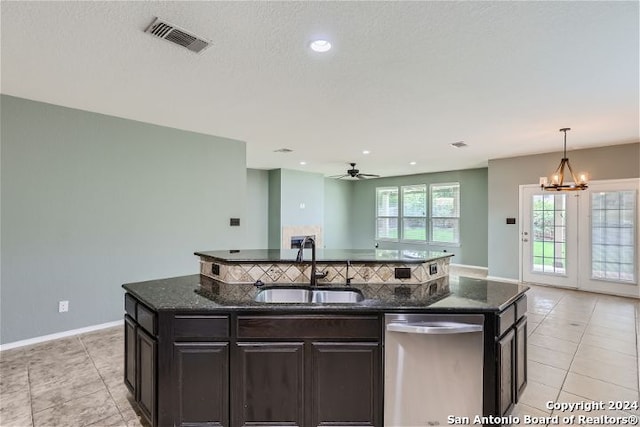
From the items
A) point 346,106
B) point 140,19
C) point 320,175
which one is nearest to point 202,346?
point 140,19

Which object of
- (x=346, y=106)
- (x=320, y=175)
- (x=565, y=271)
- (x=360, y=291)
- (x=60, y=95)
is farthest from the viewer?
(x=320, y=175)

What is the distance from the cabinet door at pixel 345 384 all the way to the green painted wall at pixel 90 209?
3348 millimetres

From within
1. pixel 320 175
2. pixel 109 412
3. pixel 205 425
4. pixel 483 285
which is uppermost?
pixel 320 175

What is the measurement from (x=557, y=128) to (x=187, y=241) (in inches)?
212

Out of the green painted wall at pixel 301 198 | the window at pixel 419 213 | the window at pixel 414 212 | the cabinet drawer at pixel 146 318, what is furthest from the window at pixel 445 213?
the cabinet drawer at pixel 146 318

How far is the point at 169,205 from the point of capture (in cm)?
467

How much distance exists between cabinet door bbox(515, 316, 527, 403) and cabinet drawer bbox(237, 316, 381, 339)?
118 cm

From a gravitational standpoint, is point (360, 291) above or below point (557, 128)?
below

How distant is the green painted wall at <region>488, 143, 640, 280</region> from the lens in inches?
229

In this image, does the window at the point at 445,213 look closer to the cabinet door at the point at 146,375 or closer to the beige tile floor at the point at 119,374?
the beige tile floor at the point at 119,374

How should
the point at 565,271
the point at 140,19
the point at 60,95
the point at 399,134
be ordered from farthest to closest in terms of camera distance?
the point at 565,271
the point at 399,134
the point at 60,95
the point at 140,19

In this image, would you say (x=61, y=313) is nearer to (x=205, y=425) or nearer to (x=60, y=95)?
(x=60, y=95)

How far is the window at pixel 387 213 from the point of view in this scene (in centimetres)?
1036

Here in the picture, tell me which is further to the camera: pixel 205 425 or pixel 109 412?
pixel 109 412
